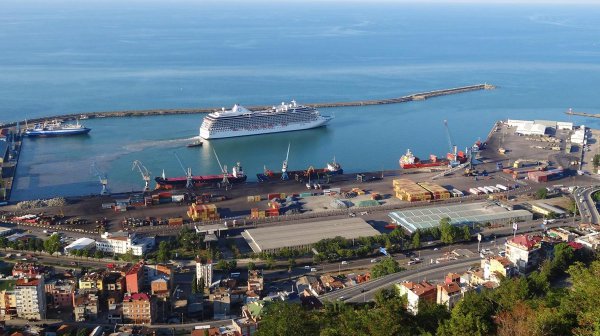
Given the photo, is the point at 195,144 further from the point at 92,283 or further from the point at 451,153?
the point at 92,283

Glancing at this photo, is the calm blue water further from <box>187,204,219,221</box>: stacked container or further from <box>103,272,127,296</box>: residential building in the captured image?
<box>103,272,127,296</box>: residential building

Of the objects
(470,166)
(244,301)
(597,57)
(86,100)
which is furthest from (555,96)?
(244,301)

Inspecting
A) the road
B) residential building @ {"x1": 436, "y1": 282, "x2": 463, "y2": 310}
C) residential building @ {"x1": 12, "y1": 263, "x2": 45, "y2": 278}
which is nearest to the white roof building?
residential building @ {"x1": 12, "y1": 263, "x2": 45, "y2": 278}

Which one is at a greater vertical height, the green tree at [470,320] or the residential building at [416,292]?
the green tree at [470,320]

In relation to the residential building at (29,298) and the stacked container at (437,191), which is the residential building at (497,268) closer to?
the stacked container at (437,191)

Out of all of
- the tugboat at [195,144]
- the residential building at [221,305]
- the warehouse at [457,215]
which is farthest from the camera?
the tugboat at [195,144]

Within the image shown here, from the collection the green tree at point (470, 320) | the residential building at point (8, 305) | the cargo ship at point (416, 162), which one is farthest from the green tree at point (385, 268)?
the cargo ship at point (416, 162)

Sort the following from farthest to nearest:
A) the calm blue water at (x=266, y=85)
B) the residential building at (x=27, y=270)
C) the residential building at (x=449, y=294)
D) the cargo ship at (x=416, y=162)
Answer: the calm blue water at (x=266, y=85), the cargo ship at (x=416, y=162), the residential building at (x=27, y=270), the residential building at (x=449, y=294)
